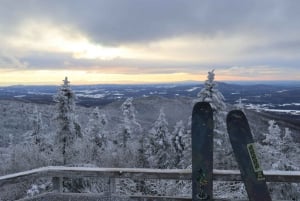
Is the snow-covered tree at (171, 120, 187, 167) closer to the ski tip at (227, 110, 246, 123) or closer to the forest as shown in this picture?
the forest

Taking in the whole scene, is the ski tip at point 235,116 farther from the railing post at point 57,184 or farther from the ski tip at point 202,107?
the railing post at point 57,184

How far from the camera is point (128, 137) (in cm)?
4316

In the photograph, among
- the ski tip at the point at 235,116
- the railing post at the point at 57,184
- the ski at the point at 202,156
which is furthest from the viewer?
the railing post at the point at 57,184

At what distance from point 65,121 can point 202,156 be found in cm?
2430

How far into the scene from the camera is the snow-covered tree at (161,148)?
113ft

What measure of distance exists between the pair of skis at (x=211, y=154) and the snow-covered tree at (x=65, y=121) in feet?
76.9

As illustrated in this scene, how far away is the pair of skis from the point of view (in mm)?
5250

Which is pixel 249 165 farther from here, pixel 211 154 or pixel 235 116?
pixel 235 116

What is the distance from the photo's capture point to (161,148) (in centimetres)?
3456

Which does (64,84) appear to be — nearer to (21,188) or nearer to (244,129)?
(21,188)

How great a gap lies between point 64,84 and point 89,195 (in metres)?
22.6

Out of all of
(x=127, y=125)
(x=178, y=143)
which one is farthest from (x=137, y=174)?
(x=127, y=125)

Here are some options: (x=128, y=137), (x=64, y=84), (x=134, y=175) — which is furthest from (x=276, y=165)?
(x=128, y=137)

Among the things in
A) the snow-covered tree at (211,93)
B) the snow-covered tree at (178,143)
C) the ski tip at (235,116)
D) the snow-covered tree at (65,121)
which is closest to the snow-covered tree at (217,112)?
the snow-covered tree at (211,93)
